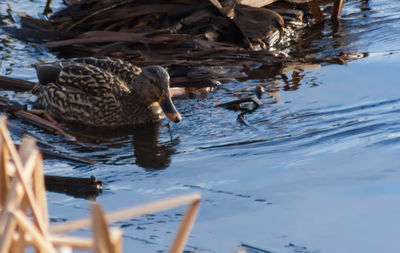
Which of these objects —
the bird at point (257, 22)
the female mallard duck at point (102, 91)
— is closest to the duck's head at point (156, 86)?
the female mallard duck at point (102, 91)

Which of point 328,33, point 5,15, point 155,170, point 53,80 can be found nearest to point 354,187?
point 155,170

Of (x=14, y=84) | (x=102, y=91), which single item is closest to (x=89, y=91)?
(x=102, y=91)

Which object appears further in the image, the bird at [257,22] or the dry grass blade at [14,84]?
the bird at [257,22]

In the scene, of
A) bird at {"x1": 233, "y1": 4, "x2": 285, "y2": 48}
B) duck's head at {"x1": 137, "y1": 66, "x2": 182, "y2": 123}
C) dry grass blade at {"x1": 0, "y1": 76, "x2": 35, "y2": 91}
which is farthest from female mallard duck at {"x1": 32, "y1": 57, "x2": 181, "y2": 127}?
bird at {"x1": 233, "y1": 4, "x2": 285, "y2": 48}

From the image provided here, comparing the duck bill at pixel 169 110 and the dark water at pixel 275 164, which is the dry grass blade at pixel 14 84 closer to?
the dark water at pixel 275 164

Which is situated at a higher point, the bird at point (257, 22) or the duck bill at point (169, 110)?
the duck bill at point (169, 110)

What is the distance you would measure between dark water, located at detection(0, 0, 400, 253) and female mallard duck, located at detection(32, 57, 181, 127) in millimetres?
257

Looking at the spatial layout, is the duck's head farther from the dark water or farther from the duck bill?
the dark water

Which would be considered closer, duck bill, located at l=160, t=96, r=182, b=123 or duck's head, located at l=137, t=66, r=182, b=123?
duck bill, located at l=160, t=96, r=182, b=123

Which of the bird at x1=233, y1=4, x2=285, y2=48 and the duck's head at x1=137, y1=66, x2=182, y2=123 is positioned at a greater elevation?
the duck's head at x1=137, y1=66, x2=182, y2=123

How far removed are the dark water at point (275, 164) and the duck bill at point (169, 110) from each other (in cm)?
15

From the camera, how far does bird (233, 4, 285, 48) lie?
9016 millimetres

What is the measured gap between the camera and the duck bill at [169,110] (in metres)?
6.59

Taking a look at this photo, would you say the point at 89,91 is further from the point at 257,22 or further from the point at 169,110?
the point at 257,22
